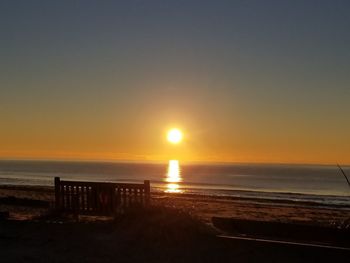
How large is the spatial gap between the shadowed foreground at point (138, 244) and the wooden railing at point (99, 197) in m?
1.16

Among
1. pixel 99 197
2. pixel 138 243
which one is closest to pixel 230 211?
pixel 99 197

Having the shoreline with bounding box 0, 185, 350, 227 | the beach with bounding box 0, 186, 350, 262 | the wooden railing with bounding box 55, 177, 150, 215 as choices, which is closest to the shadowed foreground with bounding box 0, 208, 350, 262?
the beach with bounding box 0, 186, 350, 262

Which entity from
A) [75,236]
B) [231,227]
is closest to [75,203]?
[75,236]

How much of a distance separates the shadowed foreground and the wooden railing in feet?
3.82

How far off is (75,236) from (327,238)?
20.7ft

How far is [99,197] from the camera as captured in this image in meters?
14.9

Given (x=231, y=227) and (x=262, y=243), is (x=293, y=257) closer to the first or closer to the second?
(x=262, y=243)

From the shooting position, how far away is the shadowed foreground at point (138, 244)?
9.81 meters

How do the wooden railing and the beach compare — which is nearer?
the beach

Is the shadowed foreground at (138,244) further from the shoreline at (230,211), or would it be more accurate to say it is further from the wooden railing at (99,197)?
the shoreline at (230,211)

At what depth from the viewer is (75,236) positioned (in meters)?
12.1

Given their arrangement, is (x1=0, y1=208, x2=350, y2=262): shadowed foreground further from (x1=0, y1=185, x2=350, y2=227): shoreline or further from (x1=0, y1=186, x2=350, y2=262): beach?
(x1=0, y1=185, x2=350, y2=227): shoreline

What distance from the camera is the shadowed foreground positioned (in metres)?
9.81

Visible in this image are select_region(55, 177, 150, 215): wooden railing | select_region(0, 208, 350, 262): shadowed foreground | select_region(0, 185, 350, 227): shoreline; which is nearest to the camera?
select_region(0, 208, 350, 262): shadowed foreground
